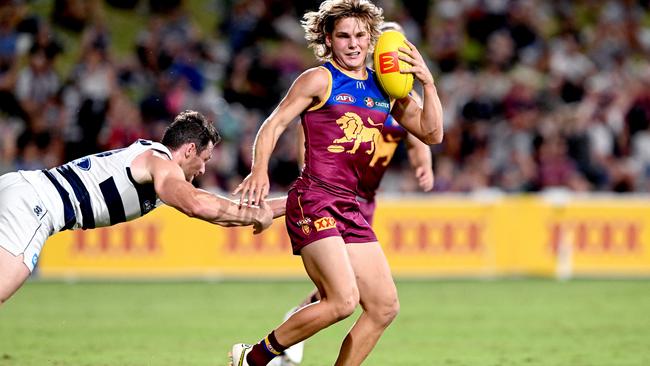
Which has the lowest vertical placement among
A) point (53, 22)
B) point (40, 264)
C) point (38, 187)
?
point (40, 264)

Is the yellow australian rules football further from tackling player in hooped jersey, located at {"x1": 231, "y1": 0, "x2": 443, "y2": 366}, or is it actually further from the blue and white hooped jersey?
the blue and white hooped jersey

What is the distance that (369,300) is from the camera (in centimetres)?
674

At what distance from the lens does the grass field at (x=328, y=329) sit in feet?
28.1

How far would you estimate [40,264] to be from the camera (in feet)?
48.9

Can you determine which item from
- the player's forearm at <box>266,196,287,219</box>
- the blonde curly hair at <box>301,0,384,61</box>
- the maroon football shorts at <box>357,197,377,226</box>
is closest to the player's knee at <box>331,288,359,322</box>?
the player's forearm at <box>266,196,287,219</box>

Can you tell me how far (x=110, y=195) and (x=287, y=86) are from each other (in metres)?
11.1

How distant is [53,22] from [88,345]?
1047cm

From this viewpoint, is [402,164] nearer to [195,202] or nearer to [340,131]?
[340,131]

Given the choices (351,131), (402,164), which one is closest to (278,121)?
(351,131)

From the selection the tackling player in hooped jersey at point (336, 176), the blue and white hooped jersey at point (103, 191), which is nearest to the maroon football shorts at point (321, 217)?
the tackling player in hooped jersey at point (336, 176)

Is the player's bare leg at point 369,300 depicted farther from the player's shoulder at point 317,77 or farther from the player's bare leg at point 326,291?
the player's shoulder at point 317,77

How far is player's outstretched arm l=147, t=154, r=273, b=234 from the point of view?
646 centimetres

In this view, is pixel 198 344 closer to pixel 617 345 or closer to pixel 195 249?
pixel 617 345

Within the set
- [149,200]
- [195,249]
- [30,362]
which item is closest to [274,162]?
[195,249]
